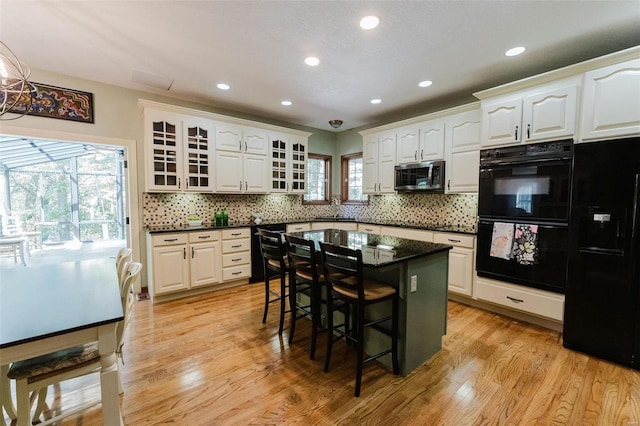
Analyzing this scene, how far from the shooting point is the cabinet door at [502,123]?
2861 millimetres

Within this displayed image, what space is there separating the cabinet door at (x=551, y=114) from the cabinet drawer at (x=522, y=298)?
1.55 m

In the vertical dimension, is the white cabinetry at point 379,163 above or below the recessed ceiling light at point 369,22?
below

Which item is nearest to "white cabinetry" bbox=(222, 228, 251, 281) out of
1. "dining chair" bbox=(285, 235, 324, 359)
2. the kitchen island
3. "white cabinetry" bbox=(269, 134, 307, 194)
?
"white cabinetry" bbox=(269, 134, 307, 194)

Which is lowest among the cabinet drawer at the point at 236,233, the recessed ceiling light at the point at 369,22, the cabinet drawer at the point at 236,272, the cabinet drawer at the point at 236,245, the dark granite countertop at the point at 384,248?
the cabinet drawer at the point at 236,272

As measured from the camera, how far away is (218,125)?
3971 mm

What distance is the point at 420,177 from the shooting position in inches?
157

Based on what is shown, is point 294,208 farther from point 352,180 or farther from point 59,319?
point 59,319

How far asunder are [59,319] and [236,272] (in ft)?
9.57

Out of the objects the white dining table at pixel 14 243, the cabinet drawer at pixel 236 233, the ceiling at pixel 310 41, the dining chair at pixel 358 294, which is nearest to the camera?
the dining chair at pixel 358 294

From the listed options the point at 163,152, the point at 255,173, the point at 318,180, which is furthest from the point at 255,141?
the point at 318,180

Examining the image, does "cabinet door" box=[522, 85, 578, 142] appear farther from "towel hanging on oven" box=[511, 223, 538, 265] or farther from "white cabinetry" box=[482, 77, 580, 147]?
"towel hanging on oven" box=[511, 223, 538, 265]

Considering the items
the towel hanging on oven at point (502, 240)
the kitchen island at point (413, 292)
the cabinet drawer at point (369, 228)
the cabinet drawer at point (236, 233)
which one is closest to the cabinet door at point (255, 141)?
the cabinet drawer at point (236, 233)

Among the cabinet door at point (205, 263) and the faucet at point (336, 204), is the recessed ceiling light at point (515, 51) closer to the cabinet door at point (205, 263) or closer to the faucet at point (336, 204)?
the faucet at point (336, 204)

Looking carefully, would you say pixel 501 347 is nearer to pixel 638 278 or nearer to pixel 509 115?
pixel 638 278
